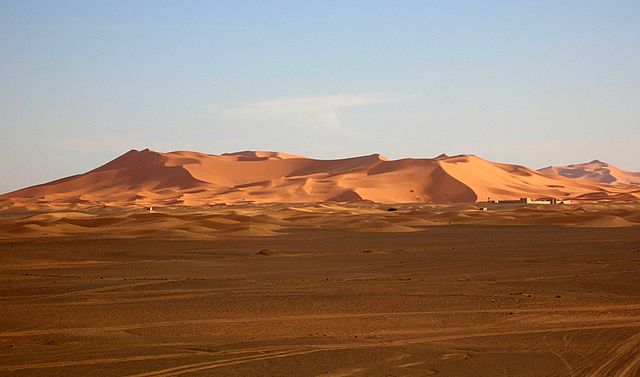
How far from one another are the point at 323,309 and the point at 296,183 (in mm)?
104193

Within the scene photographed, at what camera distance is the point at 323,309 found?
12.4m

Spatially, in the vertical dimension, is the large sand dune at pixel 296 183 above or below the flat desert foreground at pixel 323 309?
above

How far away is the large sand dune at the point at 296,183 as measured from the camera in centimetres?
10131

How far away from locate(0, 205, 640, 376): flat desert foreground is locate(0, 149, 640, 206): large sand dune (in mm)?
70321

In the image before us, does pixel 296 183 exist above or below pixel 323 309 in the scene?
above

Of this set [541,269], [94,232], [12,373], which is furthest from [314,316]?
[94,232]

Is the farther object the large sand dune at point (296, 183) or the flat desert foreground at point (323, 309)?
the large sand dune at point (296, 183)

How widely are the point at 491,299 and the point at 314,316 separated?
2988 mm

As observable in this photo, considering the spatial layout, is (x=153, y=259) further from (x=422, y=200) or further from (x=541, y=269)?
(x=422, y=200)

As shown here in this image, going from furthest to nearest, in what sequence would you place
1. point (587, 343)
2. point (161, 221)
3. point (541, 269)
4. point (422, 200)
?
point (422, 200) → point (161, 221) → point (541, 269) → point (587, 343)

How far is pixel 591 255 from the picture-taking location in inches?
840

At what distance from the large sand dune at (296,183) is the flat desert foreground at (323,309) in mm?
70321

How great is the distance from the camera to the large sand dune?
332 ft

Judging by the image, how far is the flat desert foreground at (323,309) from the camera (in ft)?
28.8
